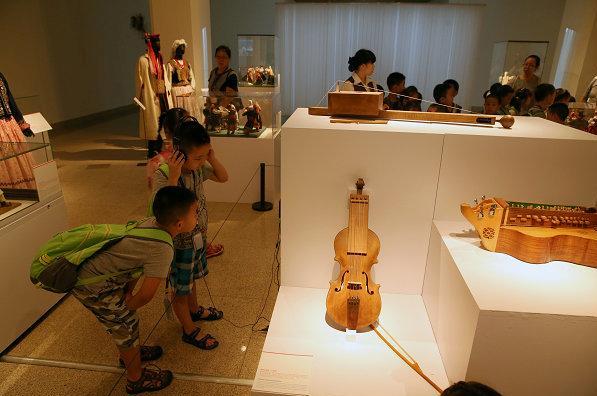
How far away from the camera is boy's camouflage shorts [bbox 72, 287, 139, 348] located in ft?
5.95

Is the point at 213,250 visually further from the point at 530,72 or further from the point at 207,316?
the point at 530,72

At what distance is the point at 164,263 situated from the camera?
5.62 ft

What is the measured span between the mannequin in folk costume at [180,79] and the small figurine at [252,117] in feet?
2.56

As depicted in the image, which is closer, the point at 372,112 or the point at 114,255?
the point at 114,255

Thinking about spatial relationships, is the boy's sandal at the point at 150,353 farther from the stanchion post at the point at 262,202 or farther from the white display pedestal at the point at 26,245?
the stanchion post at the point at 262,202

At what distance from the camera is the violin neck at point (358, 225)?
169 cm

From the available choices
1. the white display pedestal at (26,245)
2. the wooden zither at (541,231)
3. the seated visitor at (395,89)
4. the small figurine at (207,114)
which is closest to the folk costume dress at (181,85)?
the small figurine at (207,114)

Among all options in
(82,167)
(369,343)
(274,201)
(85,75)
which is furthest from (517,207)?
(85,75)

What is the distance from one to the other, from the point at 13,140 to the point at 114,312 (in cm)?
233

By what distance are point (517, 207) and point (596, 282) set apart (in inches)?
13.8

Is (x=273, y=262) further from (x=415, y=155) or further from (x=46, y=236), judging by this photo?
(x=415, y=155)

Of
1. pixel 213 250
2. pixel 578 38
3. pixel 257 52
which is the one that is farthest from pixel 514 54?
pixel 213 250

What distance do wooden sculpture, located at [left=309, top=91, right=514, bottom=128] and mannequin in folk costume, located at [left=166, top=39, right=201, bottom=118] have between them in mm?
3581

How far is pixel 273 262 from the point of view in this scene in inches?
133
